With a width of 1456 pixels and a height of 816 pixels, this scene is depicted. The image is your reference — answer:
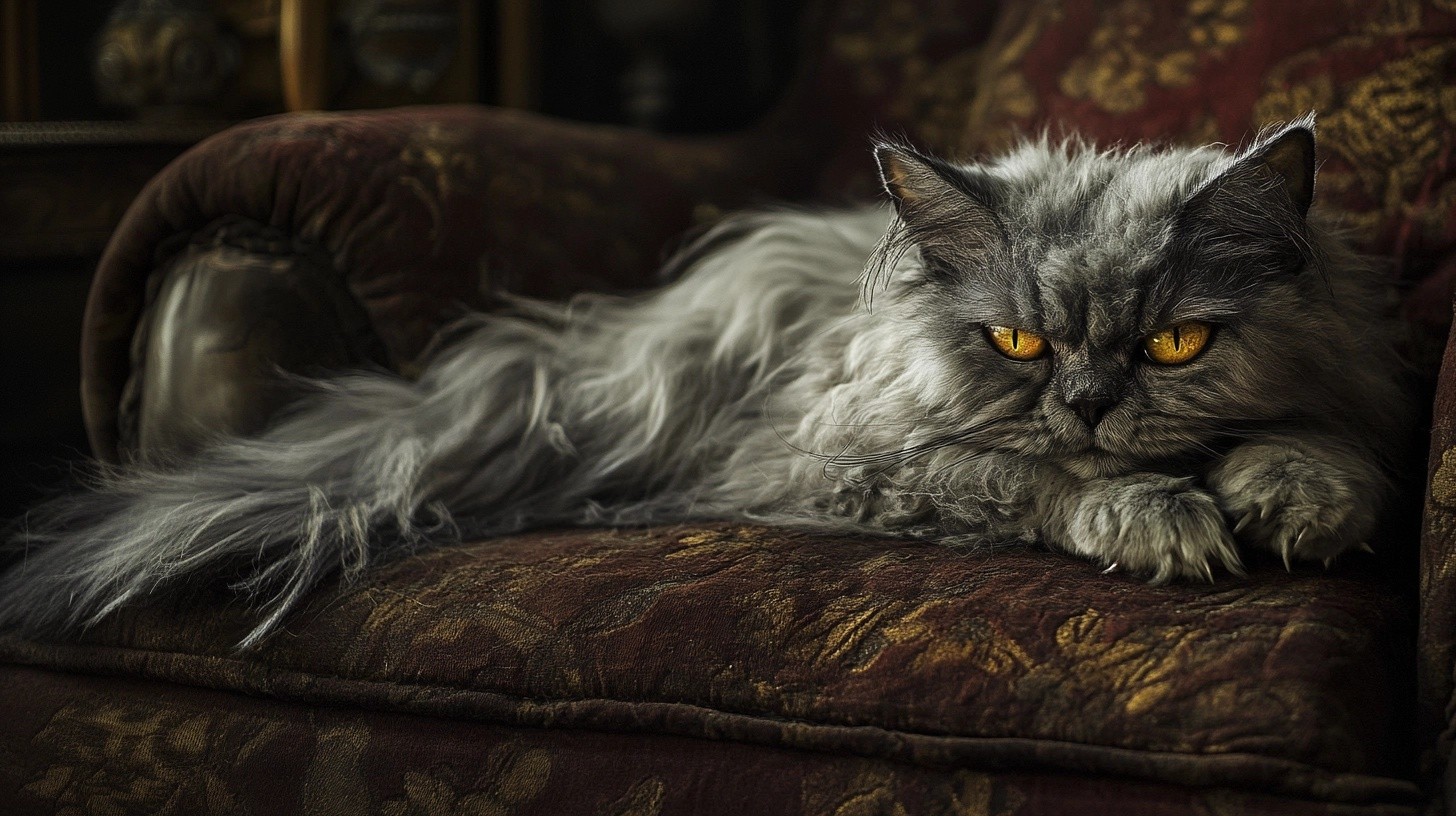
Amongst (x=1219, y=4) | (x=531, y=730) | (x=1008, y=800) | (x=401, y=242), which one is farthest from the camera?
(x=1219, y=4)

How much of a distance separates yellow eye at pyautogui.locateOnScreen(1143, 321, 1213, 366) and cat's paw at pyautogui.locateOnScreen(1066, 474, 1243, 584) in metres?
0.11

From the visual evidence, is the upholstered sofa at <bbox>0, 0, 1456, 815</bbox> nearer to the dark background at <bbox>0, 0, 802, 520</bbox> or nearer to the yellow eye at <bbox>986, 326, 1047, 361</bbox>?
the yellow eye at <bbox>986, 326, 1047, 361</bbox>

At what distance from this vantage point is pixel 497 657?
938 millimetres

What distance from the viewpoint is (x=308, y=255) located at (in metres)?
1.30

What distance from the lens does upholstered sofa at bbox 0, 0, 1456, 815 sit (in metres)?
0.79

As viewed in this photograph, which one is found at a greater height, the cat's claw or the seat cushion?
the cat's claw

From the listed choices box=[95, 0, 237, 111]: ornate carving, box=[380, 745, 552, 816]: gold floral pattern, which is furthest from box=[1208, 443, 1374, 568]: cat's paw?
→ box=[95, 0, 237, 111]: ornate carving

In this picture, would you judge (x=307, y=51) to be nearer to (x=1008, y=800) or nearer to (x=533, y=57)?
(x=533, y=57)

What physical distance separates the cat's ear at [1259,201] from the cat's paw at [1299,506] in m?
0.19

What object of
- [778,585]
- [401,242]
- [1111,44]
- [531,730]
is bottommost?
[531,730]

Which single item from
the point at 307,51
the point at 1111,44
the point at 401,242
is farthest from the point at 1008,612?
the point at 307,51

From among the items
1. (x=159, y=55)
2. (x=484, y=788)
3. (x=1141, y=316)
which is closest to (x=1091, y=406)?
(x=1141, y=316)

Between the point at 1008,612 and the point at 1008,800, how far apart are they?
0.14 metres

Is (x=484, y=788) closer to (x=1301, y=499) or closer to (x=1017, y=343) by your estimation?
(x=1017, y=343)
